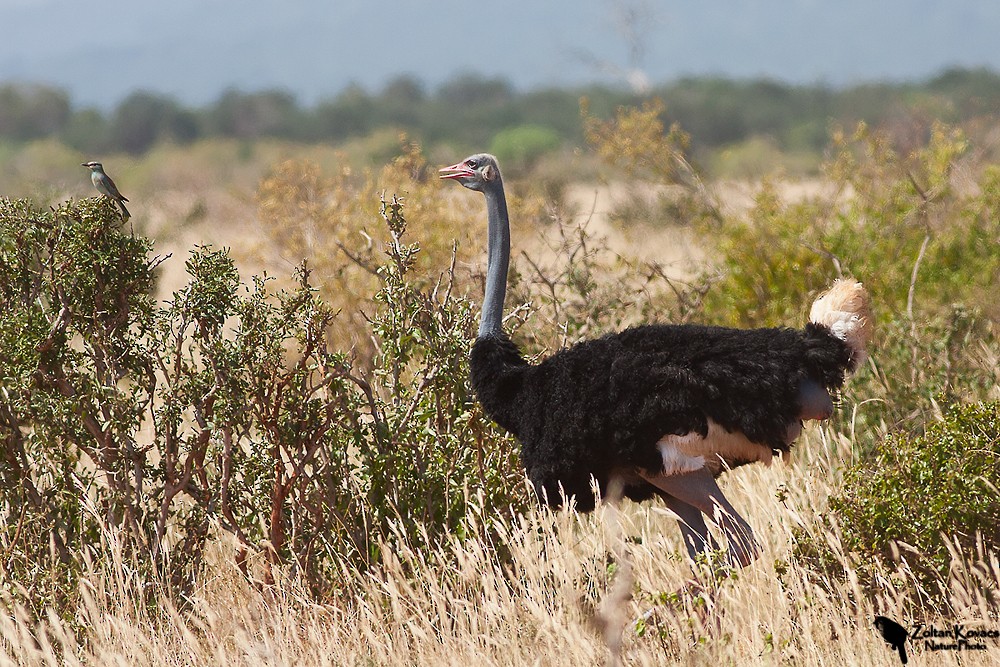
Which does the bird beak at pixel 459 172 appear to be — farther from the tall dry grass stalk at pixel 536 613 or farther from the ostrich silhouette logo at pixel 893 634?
the ostrich silhouette logo at pixel 893 634

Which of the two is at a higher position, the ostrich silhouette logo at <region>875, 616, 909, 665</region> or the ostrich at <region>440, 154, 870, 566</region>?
the ostrich at <region>440, 154, 870, 566</region>

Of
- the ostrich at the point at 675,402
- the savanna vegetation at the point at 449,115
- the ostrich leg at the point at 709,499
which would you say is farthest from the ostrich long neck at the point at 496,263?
the savanna vegetation at the point at 449,115

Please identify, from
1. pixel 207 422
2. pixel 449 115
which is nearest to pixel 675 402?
pixel 207 422

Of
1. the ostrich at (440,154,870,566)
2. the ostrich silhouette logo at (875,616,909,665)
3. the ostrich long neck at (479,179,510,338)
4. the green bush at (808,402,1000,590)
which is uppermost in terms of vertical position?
the ostrich long neck at (479,179,510,338)

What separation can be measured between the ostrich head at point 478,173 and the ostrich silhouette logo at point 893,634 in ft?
6.50

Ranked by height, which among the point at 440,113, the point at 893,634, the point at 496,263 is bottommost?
the point at 893,634

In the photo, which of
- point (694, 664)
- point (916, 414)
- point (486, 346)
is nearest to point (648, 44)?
point (916, 414)

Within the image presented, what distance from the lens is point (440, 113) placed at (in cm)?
6388

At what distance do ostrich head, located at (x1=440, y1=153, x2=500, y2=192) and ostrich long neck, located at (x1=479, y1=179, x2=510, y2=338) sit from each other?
0.08 feet

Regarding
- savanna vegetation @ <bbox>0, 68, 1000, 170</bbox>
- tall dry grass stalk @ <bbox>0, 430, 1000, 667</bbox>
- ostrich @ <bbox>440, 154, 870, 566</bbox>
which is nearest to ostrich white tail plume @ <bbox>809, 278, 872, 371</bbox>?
ostrich @ <bbox>440, 154, 870, 566</bbox>

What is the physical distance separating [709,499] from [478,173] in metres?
1.45

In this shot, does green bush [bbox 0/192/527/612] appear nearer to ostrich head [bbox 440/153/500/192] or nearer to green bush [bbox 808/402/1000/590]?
ostrich head [bbox 440/153/500/192]

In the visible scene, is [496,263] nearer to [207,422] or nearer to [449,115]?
[207,422]

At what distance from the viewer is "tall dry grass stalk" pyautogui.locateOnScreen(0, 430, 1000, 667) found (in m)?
3.37
